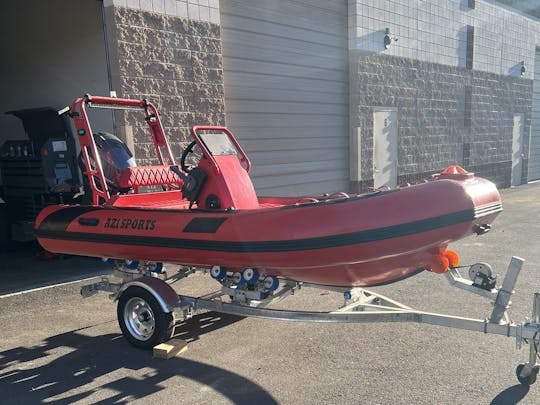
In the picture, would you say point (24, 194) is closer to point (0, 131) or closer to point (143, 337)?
point (0, 131)

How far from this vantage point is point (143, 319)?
417 cm

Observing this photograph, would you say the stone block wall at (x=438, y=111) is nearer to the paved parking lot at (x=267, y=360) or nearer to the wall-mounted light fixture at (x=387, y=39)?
the wall-mounted light fixture at (x=387, y=39)

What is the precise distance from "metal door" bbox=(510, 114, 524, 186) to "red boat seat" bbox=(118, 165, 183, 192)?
15759mm

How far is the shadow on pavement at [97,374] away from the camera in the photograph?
130 inches

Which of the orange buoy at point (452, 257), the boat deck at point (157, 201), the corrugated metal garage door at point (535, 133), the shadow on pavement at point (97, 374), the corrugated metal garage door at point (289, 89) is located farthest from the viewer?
the corrugated metal garage door at point (535, 133)

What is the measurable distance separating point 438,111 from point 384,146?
2.91 meters

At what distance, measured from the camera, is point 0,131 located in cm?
986

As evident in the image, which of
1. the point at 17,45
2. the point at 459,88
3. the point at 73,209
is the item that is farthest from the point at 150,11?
the point at 459,88

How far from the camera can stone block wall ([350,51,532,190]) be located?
35.8 feet

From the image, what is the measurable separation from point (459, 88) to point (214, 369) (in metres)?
13.0

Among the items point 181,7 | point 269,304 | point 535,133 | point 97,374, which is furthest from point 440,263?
point 535,133

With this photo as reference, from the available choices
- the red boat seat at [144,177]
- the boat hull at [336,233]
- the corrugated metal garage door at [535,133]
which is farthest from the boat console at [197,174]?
the corrugated metal garage door at [535,133]

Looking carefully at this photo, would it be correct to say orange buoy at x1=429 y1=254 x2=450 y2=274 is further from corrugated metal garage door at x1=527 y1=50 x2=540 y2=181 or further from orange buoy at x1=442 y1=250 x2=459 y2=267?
corrugated metal garage door at x1=527 y1=50 x2=540 y2=181

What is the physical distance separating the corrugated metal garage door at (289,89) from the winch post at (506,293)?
19.3ft
